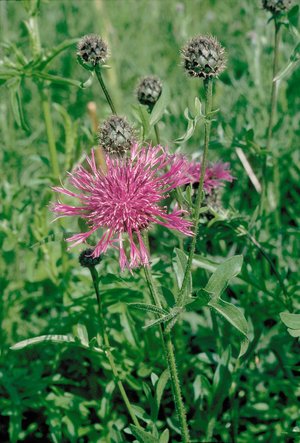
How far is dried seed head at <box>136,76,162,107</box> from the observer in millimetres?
1643

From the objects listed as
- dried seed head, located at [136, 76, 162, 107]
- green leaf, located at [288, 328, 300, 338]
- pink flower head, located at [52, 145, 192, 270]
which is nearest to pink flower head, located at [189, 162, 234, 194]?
dried seed head, located at [136, 76, 162, 107]

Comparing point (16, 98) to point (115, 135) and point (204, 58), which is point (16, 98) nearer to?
point (115, 135)

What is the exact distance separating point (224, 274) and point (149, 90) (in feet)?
2.06

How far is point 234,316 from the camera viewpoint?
3.92 feet

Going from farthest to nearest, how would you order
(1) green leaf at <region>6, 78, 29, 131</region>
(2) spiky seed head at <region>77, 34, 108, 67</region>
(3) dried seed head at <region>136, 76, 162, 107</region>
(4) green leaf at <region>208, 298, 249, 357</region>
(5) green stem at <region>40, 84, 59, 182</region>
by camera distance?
1. (5) green stem at <region>40, 84, 59, 182</region>
2. (1) green leaf at <region>6, 78, 29, 131</region>
3. (3) dried seed head at <region>136, 76, 162, 107</region>
4. (2) spiky seed head at <region>77, 34, 108, 67</region>
5. (4) green leaf at <region>208, 298, 249, 357</region>

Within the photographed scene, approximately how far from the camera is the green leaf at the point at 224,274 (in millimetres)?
1240

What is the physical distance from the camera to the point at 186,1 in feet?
12.6

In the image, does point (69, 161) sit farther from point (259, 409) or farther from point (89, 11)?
point (89, 11)

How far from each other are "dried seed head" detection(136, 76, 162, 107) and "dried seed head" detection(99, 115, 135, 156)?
0.28 meters

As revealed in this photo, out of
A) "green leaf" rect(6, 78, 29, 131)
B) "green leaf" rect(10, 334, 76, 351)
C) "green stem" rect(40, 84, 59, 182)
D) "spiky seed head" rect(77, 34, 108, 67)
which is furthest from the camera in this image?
"green stem" rect(40, 84, 59, 182)

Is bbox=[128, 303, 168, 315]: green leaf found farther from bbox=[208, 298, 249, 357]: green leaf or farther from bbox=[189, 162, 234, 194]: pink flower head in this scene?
bbox=[189, 162, 234, 194]: pink flower head

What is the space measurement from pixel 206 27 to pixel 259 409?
8.88ft

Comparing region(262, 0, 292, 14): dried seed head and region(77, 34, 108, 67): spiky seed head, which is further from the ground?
region(262, 0, 292, 14): dried seed head

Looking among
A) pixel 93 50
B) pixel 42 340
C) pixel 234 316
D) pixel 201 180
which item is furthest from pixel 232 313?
pixel 93 50
